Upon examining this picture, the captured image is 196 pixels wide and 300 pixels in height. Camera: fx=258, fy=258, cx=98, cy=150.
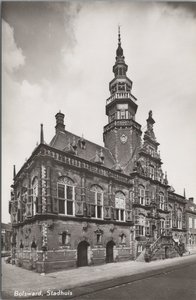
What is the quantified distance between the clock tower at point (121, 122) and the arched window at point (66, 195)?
7.77 meters

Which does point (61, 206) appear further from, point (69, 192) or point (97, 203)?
point (97, 203)

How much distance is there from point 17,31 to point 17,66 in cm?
131

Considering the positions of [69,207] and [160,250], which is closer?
[69,207]

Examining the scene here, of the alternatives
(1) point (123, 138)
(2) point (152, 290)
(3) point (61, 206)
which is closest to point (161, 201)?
(1) point (123, 138)

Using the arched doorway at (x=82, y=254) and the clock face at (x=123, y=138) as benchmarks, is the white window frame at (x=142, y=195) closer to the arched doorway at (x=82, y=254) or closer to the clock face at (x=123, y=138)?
the clock face at (x=123, y=138)

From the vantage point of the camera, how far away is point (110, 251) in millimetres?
18016

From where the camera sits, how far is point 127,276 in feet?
42.3

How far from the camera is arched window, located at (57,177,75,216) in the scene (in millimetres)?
15039

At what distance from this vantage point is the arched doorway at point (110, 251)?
17759mm

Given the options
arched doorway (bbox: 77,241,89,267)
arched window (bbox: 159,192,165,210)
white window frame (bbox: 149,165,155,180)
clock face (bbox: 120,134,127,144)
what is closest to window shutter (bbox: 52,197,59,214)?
arched doorway (bbox: 77,241,89,267)

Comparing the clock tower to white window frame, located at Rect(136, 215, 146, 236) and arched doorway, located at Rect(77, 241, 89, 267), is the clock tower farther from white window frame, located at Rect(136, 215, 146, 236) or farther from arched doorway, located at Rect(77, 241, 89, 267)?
arched doorway, located at Rect(77, 241, 89, 267)

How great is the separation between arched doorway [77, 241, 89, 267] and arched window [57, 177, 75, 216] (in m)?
2.20

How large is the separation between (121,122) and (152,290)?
51.2ft

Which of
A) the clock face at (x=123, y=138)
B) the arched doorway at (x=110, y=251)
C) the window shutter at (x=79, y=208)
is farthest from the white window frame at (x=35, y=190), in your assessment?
the clock face at (x=123, y=138)
